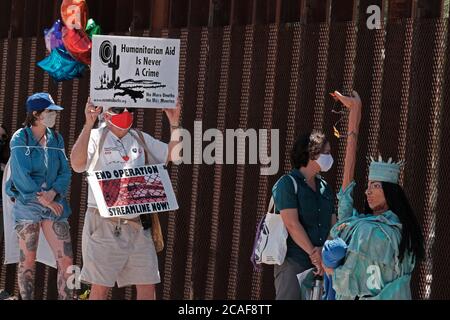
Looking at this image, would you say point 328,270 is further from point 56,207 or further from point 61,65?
point 61,65

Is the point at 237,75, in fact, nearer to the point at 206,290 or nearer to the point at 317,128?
the point at 317,128

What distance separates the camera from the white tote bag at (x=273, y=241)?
26.0 ft

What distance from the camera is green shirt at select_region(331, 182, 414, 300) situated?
23.3 feet

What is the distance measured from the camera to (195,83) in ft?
34.1

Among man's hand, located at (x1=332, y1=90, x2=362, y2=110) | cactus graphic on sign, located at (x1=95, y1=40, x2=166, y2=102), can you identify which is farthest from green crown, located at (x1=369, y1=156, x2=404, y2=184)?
cactus graphic on sign, located at (x1=95, y1=40, x2=166, y2=102)

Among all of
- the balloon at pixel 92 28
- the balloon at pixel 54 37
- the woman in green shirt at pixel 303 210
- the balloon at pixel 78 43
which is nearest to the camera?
the woman in green shirt at pixel 303 210

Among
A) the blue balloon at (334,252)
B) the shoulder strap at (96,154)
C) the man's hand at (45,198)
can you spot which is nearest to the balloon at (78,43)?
the man's hand at (45,198)

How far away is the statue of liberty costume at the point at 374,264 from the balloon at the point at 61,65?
4678 millimetres

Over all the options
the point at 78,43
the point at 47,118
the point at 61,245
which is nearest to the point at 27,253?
the point at 61,245

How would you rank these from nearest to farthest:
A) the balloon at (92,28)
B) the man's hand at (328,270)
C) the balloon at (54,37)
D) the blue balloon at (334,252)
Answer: the blue balloon at (334,252) → the man's hand at (328,270) → the balloon at (92,28) → the balloon at (54,37)

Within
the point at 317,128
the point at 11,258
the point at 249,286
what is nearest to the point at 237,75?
the point at 317,128

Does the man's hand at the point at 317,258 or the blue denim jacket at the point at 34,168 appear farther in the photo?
the blue denim jacket at the point at 34,168

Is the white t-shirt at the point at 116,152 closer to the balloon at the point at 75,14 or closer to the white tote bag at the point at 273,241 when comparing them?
the white tote bag at the point at 273,241

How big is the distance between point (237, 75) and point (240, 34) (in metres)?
0.36
